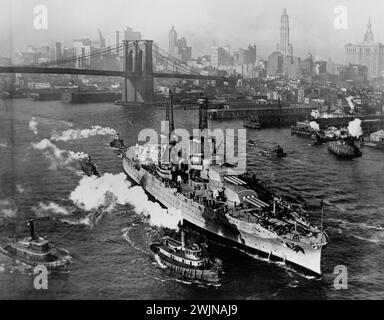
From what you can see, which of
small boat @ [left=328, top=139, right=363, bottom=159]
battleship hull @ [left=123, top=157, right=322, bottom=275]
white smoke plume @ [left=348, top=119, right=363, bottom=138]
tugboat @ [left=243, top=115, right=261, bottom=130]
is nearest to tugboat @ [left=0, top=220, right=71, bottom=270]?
battleship hull @ [left=123, top=157, right=322, bottom=275]

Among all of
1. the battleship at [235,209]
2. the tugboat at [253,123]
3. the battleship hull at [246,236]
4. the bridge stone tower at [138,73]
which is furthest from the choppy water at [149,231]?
the bridge stone tower at [138,73]

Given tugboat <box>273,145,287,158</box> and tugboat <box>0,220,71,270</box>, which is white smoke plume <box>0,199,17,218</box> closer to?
tugboat <box>0,220,71,270</box>

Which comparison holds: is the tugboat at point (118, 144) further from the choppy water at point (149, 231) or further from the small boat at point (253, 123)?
the small boat at point (253, 123)

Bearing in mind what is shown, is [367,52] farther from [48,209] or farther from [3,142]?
[48,209]

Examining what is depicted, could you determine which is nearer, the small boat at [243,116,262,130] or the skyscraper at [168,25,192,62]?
the small boat at [243,116,262,130]
